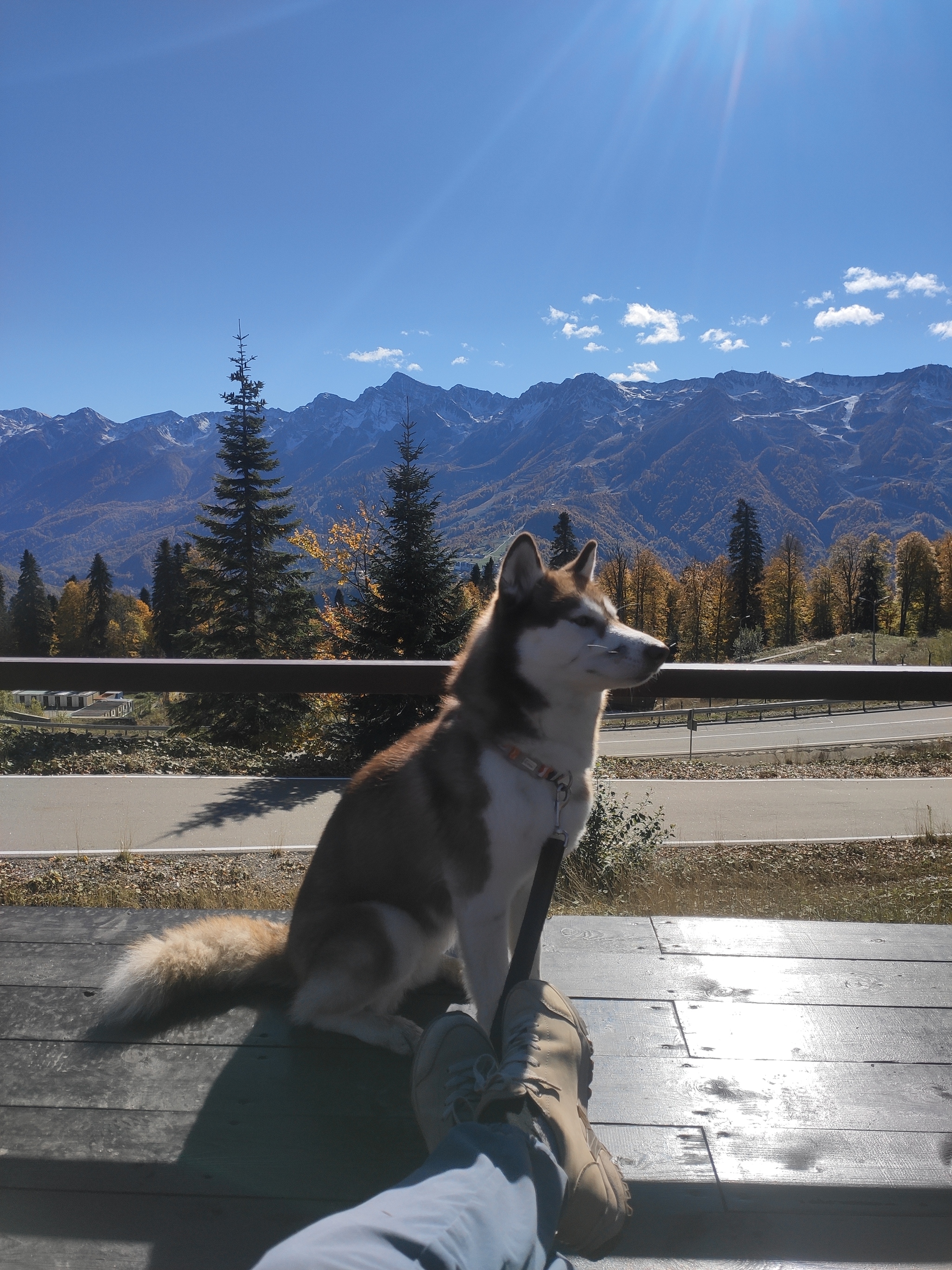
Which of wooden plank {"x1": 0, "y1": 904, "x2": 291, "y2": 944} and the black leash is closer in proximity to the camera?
the black leash

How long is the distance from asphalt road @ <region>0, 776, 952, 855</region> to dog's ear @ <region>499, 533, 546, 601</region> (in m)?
8.04

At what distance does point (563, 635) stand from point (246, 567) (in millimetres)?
24684

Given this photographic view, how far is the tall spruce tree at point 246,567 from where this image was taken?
81.8 ft

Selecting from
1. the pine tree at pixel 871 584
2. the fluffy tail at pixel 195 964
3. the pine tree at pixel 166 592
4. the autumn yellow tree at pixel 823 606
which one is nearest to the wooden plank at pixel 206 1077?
the fluffy tail at pixel 195 964

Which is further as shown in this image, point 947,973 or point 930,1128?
point 947,973

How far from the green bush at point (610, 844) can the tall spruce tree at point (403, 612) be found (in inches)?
280

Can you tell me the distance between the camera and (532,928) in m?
2.03

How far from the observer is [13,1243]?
4.80ft

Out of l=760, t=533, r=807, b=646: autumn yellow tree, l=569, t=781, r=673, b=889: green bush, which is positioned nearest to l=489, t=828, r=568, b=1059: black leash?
l=569, t=781, r=673, b=889: green bush

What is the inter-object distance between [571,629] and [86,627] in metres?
85.6

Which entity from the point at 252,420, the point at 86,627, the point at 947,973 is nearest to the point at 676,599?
the point at 252,420

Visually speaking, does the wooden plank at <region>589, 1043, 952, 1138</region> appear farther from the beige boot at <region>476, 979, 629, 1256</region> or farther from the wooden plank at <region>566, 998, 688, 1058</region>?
the beige boot at <region>476, 979, 629, 1256</region>

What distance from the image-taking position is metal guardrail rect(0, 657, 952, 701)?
3016 mm

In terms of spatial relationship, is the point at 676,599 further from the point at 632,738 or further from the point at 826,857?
the point at 826,857
